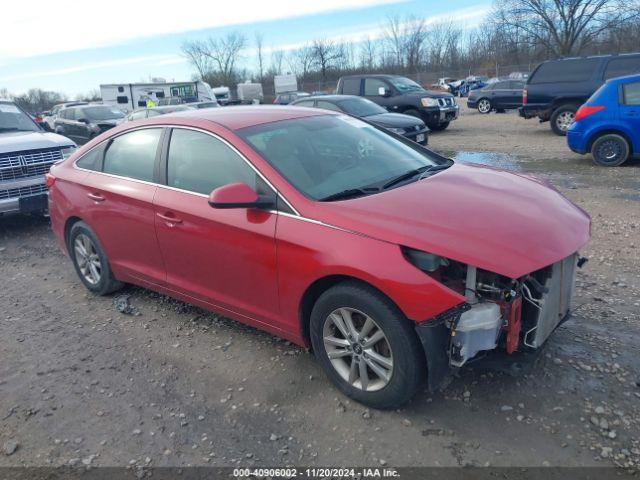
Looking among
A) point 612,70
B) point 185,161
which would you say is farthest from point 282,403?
point 612,70

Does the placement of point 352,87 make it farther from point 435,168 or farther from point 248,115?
point 435,168

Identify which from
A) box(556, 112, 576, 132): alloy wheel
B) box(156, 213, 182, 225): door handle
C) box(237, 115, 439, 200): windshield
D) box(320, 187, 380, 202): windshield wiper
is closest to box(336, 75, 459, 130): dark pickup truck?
box(556, 112, 576, 132): alloy wheel

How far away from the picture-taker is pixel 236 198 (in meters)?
3.20

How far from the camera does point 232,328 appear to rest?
4.24 metres

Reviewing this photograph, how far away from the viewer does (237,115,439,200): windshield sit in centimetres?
346

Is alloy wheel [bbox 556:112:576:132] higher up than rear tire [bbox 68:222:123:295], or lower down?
higher up

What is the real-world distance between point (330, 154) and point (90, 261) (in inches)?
106

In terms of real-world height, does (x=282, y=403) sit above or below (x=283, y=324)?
below

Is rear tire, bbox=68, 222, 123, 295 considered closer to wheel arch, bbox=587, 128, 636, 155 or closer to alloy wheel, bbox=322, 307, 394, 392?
alloy wheel, bbox=322, 307, 394, 392

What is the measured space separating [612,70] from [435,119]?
4857mm

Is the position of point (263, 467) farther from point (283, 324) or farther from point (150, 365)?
point (150, 365)

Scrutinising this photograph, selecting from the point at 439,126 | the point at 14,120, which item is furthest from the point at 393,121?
the point at 14,120

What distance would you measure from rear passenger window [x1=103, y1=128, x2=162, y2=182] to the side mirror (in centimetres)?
118

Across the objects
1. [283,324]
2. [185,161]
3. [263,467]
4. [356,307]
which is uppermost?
[185,161]
